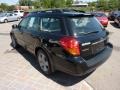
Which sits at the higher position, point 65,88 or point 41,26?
point 41,26

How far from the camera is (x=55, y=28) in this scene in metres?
4.58

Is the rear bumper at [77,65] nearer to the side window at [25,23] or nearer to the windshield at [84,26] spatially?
the windshield at [84,26]

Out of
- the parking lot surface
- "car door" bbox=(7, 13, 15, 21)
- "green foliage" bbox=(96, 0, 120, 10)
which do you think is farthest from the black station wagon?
"green foliage" bbox=(96, 0, 120, 10)

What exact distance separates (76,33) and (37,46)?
1517 millimetres

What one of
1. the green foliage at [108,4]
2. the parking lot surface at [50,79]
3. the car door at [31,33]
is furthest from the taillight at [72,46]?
the green foliage at [108,4]

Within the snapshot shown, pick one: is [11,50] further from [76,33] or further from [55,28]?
[76,33]

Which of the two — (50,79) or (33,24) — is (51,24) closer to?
→ (33,24)

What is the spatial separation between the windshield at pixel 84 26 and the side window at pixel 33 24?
56.0 inches

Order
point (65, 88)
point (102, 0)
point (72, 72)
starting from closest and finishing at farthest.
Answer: point (72, 72), point (65, 88), point (102, 0)

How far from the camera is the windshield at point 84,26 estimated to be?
4.29m

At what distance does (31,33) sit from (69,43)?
1993 millimetres

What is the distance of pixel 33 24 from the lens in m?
5.75

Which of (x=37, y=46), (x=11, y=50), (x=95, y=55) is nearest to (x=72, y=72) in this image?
(x=95, y=55)

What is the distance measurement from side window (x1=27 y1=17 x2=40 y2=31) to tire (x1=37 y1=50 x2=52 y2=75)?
0.76 meters
